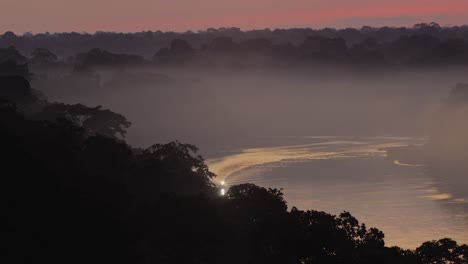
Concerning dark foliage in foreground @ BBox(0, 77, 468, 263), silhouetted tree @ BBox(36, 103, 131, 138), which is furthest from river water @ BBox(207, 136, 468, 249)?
dark foliage in foreground @ BBox(0, 77, 468, 263)

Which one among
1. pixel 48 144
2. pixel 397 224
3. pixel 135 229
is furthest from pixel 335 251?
pixel 397 224

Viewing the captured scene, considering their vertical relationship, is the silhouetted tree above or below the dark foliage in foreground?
above

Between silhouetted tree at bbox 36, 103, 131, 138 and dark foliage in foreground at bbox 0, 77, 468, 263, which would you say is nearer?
dark foliage in foreground at bbox 0, 77, 468, 263

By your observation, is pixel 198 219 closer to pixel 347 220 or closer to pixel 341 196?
pixel 347 220

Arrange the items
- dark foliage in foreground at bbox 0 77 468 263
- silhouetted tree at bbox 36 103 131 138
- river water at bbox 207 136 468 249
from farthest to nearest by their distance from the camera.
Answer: river water at bbox 207 136 468 249, silhouetted tree at bbox 36 103 131 138, dark foliage in foreground at bbox 0 77 468 263

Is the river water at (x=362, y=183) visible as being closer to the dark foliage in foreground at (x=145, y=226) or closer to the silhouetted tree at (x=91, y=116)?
the silhouetted tree at (x=91, y=116)

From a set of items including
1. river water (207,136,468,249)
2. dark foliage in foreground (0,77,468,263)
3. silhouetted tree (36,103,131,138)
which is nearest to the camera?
dark foliage in foreground (0,77,468,263)

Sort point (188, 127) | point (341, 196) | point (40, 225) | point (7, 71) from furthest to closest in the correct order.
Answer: point (188, 127)
point (7, 71)
point (341, 196)
point (40, 225)

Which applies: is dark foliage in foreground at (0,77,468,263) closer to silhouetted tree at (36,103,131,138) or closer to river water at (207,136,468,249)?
river water at (207,136,468,249)

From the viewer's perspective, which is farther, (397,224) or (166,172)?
(397,224)
